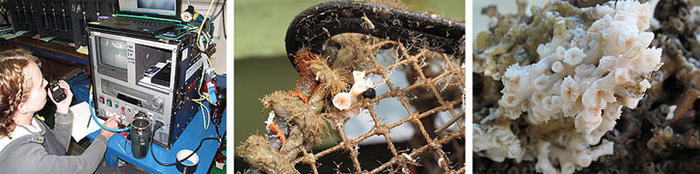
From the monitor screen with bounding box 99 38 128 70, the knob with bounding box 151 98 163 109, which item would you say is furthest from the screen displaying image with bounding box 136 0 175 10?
the knob with bounding box 151 98 163 109

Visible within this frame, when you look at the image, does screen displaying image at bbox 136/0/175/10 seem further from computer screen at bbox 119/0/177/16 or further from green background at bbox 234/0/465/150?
green background at bbox 234/0/465/150

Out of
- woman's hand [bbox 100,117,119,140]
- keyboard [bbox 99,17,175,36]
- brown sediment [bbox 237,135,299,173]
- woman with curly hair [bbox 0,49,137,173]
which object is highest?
keyboard [bbox 99,17,175,36]

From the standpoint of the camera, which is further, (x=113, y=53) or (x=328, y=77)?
(x=113, y=53)

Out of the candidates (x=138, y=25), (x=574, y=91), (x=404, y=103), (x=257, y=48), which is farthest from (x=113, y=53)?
(x=574, y=91)

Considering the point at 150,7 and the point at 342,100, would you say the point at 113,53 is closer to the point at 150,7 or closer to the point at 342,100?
the point at 150,7

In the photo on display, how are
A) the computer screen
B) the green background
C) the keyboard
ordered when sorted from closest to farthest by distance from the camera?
the green background → the keyboard → the computer screen

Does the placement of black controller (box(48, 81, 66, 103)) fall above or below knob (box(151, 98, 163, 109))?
below

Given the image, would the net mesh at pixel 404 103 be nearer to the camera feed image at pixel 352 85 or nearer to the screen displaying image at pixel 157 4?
the camera feed image at pixel 352 85
